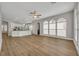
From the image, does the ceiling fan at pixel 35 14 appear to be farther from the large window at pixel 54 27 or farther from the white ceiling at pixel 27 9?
the large window at pixel 54 27

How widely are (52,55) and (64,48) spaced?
34 centimetres

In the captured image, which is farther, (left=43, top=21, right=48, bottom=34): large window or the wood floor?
(left=43, top=21, right=48, bottom=34): large window

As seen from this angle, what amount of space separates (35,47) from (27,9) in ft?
3.01

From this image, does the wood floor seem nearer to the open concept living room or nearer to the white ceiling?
the open concept living room

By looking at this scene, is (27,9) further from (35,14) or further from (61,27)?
(61,27)

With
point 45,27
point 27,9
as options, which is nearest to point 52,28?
point 45,27

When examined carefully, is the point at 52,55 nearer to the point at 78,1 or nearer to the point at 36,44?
the point at 36,44

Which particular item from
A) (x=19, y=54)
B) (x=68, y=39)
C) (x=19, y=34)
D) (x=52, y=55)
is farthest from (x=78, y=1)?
(x=19, y=54)

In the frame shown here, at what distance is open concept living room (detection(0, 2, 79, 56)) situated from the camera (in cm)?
248

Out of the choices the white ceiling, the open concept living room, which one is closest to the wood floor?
the open concept living room

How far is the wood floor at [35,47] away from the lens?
2.53 m

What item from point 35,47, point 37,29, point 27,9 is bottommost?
point 35,47

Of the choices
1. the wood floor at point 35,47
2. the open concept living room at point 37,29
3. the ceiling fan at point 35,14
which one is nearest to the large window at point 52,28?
the open concept living room at point 37,29

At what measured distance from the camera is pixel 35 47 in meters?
2.62
